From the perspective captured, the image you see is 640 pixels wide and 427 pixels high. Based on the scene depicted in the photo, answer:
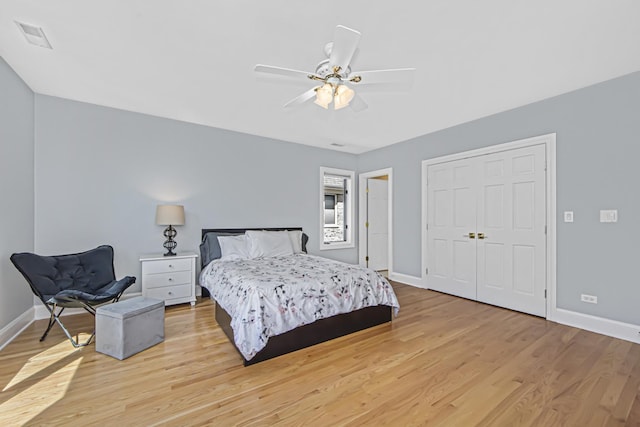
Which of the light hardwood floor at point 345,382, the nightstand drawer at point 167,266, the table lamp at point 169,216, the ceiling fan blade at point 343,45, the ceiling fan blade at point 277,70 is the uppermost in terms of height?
the ceiling fan blade at point 343,45

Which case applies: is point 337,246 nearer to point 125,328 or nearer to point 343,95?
point 343,95

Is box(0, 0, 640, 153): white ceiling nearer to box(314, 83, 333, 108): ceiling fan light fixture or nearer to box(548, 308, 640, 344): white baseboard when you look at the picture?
box(314, 83, 333, 108): ceiling fan light fixture

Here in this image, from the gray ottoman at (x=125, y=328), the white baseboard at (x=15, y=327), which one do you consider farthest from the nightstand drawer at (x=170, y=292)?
the white baseboard at (x=15, y=327)

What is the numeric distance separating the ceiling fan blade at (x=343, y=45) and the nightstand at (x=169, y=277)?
9.83ft

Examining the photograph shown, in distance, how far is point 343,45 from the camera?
187cm

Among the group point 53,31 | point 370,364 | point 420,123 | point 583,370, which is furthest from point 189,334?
point 420,123

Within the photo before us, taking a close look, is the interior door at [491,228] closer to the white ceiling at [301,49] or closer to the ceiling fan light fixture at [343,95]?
the white ceiling at [301,49]

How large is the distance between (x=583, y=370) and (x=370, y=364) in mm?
1666

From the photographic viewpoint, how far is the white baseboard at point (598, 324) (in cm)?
271

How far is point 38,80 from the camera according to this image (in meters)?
2.95

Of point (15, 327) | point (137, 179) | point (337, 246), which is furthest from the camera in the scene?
point (337, 246)

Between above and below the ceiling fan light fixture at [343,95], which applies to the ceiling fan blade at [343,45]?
above

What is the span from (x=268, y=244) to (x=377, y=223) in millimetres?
2908

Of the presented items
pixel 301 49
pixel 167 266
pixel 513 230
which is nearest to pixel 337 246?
pixel 513 230
